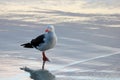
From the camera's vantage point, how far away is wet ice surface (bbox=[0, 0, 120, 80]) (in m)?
10.3

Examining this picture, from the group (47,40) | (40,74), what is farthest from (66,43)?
(40,74)

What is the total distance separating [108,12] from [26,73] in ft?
35.9

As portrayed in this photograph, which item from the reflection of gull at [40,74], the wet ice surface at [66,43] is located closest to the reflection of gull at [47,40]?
the wet ice surface at [66,43]

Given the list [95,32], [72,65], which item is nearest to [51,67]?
[72,65]

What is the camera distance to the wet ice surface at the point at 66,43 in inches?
404

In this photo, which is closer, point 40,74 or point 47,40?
point 40,74

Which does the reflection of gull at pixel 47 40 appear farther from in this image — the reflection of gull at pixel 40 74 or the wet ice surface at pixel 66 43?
the reflection of gull at pixel 40 74

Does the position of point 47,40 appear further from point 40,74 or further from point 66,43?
point 66,43

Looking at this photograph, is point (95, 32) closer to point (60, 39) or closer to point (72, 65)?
point (60, 39)

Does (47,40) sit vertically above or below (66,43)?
above

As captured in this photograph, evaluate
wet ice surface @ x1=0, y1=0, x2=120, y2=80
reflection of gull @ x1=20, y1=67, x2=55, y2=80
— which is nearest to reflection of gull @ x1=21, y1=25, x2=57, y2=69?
wet ice surface @ x1=0, y1=0, x2=120, y2=80

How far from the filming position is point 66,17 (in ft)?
60.8

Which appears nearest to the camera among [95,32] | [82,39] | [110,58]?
[110,58]

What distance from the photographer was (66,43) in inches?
526
